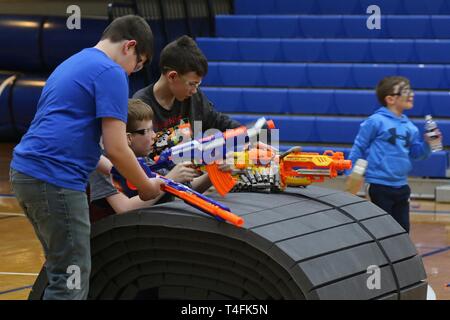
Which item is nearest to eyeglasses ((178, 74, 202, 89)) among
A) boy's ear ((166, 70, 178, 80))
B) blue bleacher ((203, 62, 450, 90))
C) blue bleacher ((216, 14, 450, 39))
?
boy's ear ((166, 70, 178, 80))

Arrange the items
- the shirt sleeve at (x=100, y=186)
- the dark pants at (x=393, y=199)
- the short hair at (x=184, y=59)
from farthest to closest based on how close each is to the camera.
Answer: the dark pants at (x=393, y=199) < the short hair at (x=184, y=59) < the shirt sleeve at (x=100, y=186)

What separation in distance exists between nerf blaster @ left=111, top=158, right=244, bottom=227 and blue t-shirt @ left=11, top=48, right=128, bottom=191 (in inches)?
11.1

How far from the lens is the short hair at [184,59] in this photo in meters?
3.90

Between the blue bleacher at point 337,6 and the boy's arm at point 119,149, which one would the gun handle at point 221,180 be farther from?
the blue bleacher at point 337,6

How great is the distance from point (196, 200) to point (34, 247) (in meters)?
3.71

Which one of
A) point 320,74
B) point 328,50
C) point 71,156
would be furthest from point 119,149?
point 328,50

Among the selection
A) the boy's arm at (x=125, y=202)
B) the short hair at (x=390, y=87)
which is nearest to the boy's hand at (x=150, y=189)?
the boy's arm at (x=125, y=202)

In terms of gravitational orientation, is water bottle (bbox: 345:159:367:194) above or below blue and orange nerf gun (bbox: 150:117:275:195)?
below

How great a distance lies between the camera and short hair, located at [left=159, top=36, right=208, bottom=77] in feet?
12.8

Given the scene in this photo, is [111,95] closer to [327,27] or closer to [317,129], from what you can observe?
[317,129]

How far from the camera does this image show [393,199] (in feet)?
17.5

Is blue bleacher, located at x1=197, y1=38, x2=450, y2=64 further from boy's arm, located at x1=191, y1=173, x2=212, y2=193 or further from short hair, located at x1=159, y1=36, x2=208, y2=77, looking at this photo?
boy's arm, located at x1=191, y1=173, x2=212, y2=193

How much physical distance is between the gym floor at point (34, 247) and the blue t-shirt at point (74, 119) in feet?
7.04
